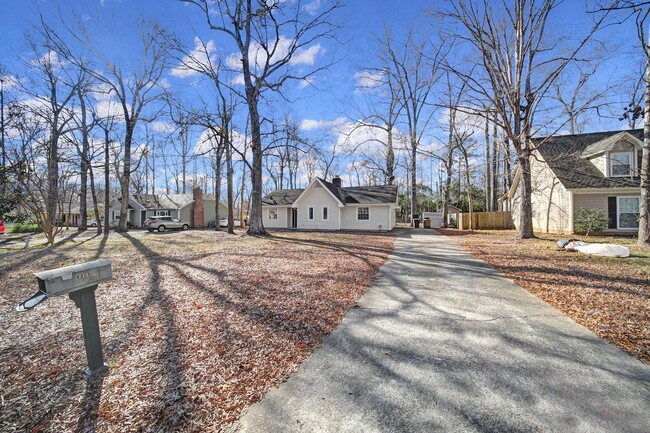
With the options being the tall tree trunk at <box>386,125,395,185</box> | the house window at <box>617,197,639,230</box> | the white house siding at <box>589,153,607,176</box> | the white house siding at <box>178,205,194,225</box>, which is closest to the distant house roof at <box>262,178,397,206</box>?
the tall tree trunk at <box>386,125,395,185</box>

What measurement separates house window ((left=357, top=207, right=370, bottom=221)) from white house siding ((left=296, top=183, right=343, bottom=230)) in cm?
176

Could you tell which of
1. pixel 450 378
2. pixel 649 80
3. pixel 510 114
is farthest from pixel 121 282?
pixel 649 80

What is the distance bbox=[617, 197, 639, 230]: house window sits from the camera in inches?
618

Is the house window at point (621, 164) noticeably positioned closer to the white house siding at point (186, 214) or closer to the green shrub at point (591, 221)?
the green shrub at point (591, 221)

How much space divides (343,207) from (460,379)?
21.2 m

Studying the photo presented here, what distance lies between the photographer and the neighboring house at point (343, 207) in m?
23.0

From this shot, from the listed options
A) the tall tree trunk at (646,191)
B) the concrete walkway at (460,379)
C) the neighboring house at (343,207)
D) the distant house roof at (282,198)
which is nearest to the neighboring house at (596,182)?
the tall tree trunk at (646,191)

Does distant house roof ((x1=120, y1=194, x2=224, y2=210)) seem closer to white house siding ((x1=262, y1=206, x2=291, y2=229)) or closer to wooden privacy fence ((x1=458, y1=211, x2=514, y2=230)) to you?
white house siding ((x1=262, y1=206, x2=291, y2=229))

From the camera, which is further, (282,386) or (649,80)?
(649,80)

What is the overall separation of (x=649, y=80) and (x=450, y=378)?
13.4 metres

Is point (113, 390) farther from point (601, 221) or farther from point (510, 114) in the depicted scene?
point (601, 221)

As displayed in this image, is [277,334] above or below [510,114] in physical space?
below

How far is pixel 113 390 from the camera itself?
8.14ft

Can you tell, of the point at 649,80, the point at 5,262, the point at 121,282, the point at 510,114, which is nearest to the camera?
the point at 121,282
